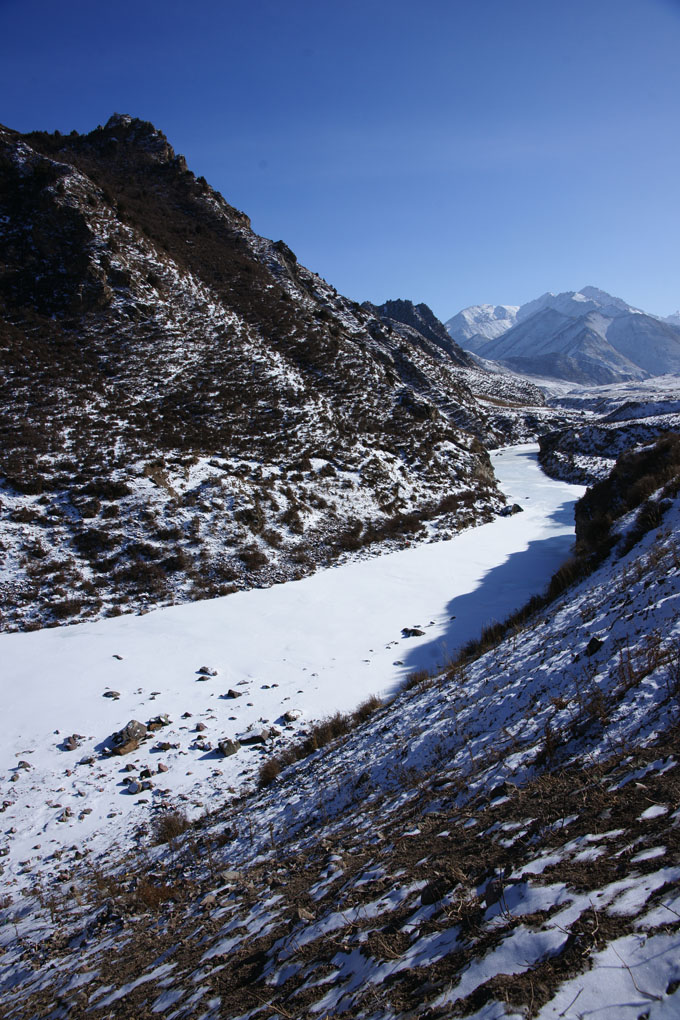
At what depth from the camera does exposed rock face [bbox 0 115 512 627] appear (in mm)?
19812

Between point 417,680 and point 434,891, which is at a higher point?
point 434,891

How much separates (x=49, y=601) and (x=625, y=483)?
2110cm

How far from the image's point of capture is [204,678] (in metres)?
12.9

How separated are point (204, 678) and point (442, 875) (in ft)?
33.9

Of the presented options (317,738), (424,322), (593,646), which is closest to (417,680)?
(317,738)

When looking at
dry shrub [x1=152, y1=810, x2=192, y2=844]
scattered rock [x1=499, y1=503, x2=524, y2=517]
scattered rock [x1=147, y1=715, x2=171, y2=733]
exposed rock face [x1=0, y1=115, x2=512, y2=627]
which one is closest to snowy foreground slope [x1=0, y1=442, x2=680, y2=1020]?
dry shrub [x1=152, y1=810, x2=192, y2=844]

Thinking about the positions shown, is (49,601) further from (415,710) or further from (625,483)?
(625,483)

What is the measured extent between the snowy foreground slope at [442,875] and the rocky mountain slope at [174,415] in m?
12.3

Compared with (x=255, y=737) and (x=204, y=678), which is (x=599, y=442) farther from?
(x=255, y=737)

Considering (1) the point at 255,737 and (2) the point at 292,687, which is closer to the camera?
(1) the point at 255,737

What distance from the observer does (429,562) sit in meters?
22.0

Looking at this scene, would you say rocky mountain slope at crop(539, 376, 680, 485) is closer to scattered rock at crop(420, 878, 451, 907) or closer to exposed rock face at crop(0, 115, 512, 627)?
exposed rock face at crop(0, 115, 512, 627)

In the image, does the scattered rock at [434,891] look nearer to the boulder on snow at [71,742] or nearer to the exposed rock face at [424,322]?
the boulder on snow at [71,742]

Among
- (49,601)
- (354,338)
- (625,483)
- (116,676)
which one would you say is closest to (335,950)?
(116,676)
